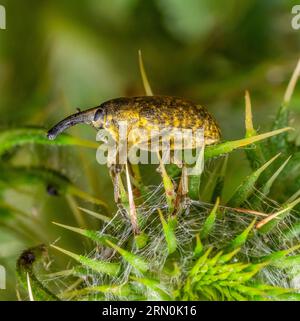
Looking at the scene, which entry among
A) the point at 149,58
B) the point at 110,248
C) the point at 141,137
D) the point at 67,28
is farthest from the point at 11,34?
the point at 110,248

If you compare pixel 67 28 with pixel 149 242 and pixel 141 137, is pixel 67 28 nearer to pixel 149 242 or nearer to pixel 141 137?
pixel 141 137

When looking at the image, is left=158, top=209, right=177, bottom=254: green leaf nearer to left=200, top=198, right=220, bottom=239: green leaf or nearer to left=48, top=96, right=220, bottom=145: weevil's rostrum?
left=200, top=198, right=220, bottom=239: green leaf

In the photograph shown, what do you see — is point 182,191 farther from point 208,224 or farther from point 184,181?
point 208,224

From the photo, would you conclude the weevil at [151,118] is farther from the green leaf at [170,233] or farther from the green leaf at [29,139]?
the green leaf at [170,233]

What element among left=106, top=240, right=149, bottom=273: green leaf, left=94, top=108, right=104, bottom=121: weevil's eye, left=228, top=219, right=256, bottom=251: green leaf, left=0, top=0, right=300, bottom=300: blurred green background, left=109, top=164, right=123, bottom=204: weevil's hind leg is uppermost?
left=0, top=0, right=300, bottom=300: blurred green background

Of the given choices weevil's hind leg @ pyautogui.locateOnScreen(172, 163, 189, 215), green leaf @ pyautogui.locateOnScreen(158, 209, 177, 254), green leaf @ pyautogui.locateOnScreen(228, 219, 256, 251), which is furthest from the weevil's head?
green leaf @ pyautogui.locateOnScreen(228, 219, 256, 251)

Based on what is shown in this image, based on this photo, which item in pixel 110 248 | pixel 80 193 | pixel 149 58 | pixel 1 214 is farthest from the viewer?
pixel 149 58

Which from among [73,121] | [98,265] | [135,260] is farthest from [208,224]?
[73,121]
